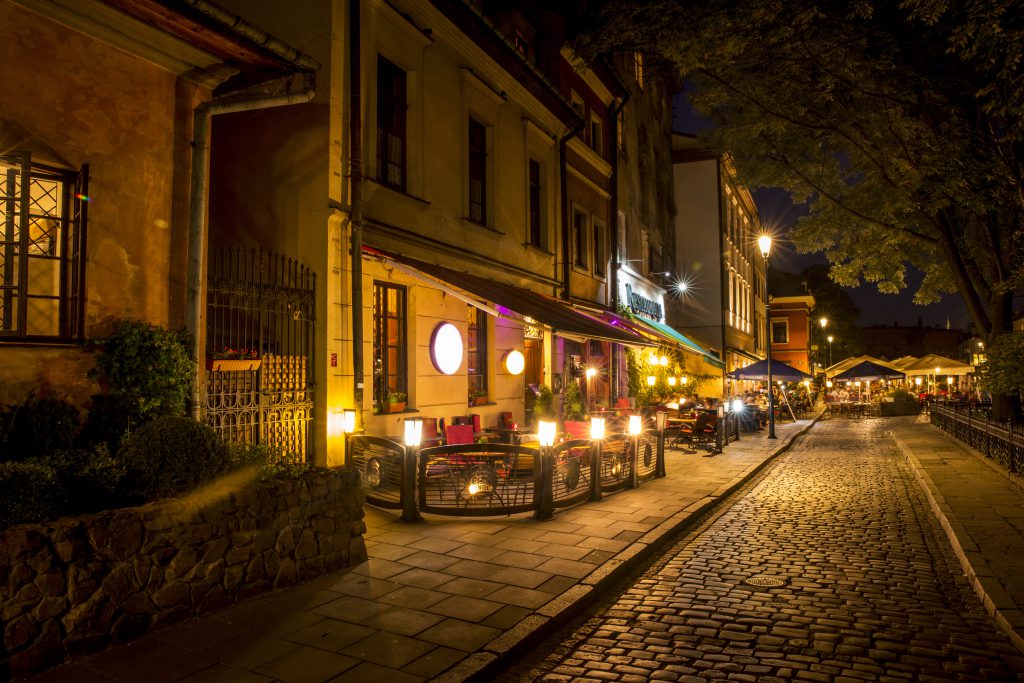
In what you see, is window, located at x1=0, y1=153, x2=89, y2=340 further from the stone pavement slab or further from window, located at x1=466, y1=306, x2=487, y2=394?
window, located at x1=466, y1=306, x2=487, y2=394

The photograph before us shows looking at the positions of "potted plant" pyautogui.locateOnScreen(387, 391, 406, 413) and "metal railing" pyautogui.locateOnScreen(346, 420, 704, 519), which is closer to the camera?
"metal railing" pyautogui.locateOnScreen(346, 420, 704, 519)

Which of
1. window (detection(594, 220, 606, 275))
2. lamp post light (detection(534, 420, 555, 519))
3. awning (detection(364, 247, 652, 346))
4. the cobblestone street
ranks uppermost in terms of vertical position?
window (detection(594, 220, 606, 275))

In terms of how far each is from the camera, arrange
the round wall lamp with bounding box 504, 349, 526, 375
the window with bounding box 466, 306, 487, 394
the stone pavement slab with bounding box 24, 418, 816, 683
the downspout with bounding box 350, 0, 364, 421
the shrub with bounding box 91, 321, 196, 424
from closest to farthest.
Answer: the stone pavement slab with bounding box 24, 418, 816, 683 < the shrub with bounding box 91, 321, 196, 424 < the downspout with bounding box 350, 0, 364, 421 < the window with bounding box 466, 306, 487, 394 < the round wall lamp with bounding box 504, 349, 526, 375

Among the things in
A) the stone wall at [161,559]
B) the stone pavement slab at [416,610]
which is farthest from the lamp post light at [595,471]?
the stone wall at [161,559]

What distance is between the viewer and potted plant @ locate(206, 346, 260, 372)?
25.6 feet

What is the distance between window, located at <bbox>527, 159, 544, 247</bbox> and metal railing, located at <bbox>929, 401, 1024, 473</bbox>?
10.6 meters

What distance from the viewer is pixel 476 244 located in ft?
45.4

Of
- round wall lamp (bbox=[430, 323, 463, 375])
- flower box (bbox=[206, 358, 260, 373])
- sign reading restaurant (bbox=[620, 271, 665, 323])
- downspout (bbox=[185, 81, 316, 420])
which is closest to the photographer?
downspout (bbox=[185, 81, 316, 420])

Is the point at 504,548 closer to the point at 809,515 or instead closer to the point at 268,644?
the point at 268,644

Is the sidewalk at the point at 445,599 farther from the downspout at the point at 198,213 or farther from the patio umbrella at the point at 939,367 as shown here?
the patio umbrella at the point at 939,367

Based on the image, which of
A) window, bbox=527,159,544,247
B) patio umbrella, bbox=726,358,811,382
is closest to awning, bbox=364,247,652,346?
window, bbox=527,159,544,247

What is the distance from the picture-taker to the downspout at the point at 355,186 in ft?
32.5

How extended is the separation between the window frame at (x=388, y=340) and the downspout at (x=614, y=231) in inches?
445

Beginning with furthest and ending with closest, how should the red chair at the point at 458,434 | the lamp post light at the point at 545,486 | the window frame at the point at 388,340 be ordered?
1. the red chair at the point at 458,434
2. the window frame at the point at 388,340
3. the lamp post light at the point at 545,486
